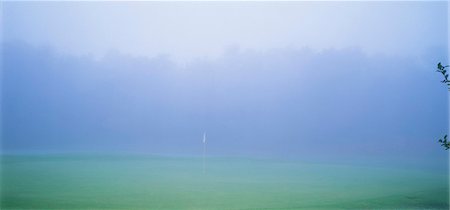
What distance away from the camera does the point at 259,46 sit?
5230mm

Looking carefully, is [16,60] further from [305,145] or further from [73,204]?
[305,145]

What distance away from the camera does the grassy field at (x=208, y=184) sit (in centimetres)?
507

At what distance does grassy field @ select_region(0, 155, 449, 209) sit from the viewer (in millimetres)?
5074

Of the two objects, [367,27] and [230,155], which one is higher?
[367,27]

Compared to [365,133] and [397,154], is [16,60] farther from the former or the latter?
[397,154]

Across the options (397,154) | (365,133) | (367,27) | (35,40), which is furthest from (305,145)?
(35,40)

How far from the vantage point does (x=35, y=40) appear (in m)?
5.10

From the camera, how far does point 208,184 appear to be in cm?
518

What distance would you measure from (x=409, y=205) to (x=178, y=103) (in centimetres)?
302

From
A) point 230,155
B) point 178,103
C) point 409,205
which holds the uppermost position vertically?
point 178,103

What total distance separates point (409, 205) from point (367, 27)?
2195 millimetres

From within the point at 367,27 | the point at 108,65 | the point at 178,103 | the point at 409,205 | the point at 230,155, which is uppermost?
the point at 367,27

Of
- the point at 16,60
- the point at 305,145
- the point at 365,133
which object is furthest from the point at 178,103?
the point at 365,133

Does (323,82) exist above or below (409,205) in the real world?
above
